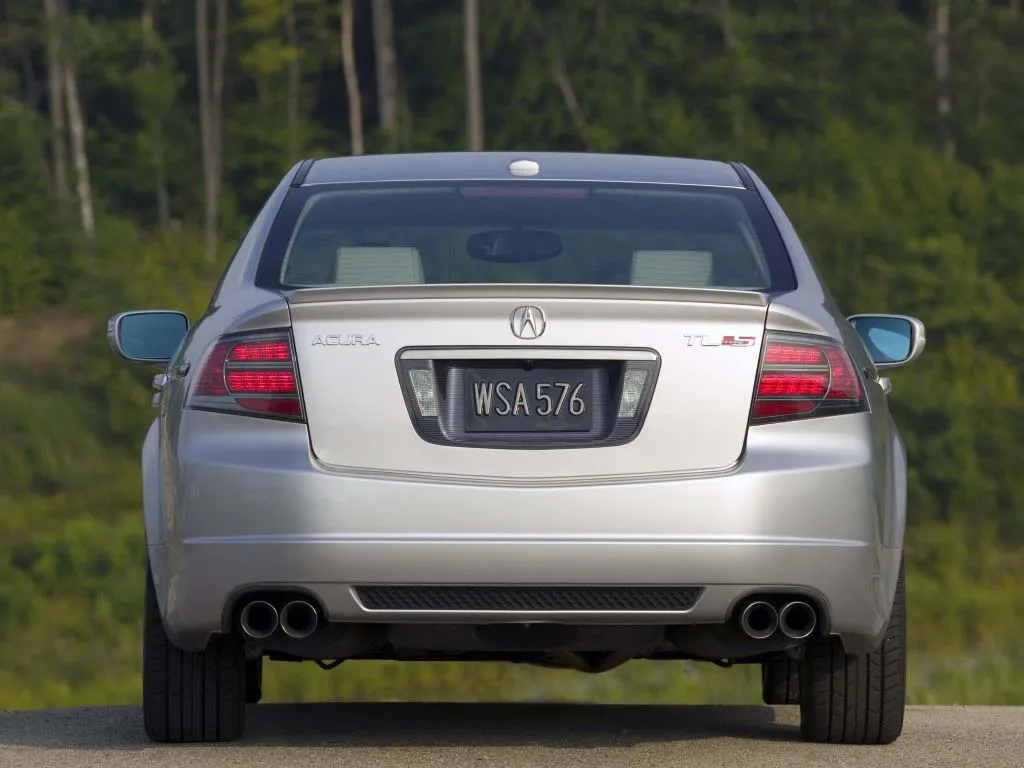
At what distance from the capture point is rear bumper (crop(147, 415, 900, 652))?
5016 millimetres

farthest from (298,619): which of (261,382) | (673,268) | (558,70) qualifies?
(558,70)

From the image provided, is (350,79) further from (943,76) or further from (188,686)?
(188,686)

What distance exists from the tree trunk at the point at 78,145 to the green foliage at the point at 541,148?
0.48m

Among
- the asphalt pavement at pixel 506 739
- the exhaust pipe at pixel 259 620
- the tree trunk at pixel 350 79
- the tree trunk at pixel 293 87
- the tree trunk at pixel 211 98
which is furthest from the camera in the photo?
the tree trunk at pixel 293 87

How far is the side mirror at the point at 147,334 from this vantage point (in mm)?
6328

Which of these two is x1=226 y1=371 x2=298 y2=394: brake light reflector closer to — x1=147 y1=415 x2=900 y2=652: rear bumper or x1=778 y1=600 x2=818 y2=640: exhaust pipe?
x1=147 y1=415 x2=900 y2=652: rear bumper

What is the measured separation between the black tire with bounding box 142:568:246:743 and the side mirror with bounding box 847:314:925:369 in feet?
6.48

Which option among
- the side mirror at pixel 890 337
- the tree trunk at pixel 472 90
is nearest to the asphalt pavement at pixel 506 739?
the side mirror at pixel 890 337

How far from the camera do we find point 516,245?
239 inches

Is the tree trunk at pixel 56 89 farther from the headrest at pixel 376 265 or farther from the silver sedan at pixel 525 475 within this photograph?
the silver sedan at pixel 525 475

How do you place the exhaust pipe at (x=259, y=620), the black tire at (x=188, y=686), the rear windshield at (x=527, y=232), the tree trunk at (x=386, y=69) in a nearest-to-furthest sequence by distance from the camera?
the exhaust pipe at (x=259, y=620), the black tire at (x=188, y=686), the rear windshield at (x=527, y=232), the tree trunk at (x=386, y=69)

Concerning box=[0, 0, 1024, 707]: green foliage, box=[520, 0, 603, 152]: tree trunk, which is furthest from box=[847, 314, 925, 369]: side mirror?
box=[520, 0, 603, 152]: tree trunk

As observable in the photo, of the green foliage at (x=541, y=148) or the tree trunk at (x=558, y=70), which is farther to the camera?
the tree trunk at (x=558, y=70)

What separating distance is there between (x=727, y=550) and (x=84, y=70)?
162 ft
